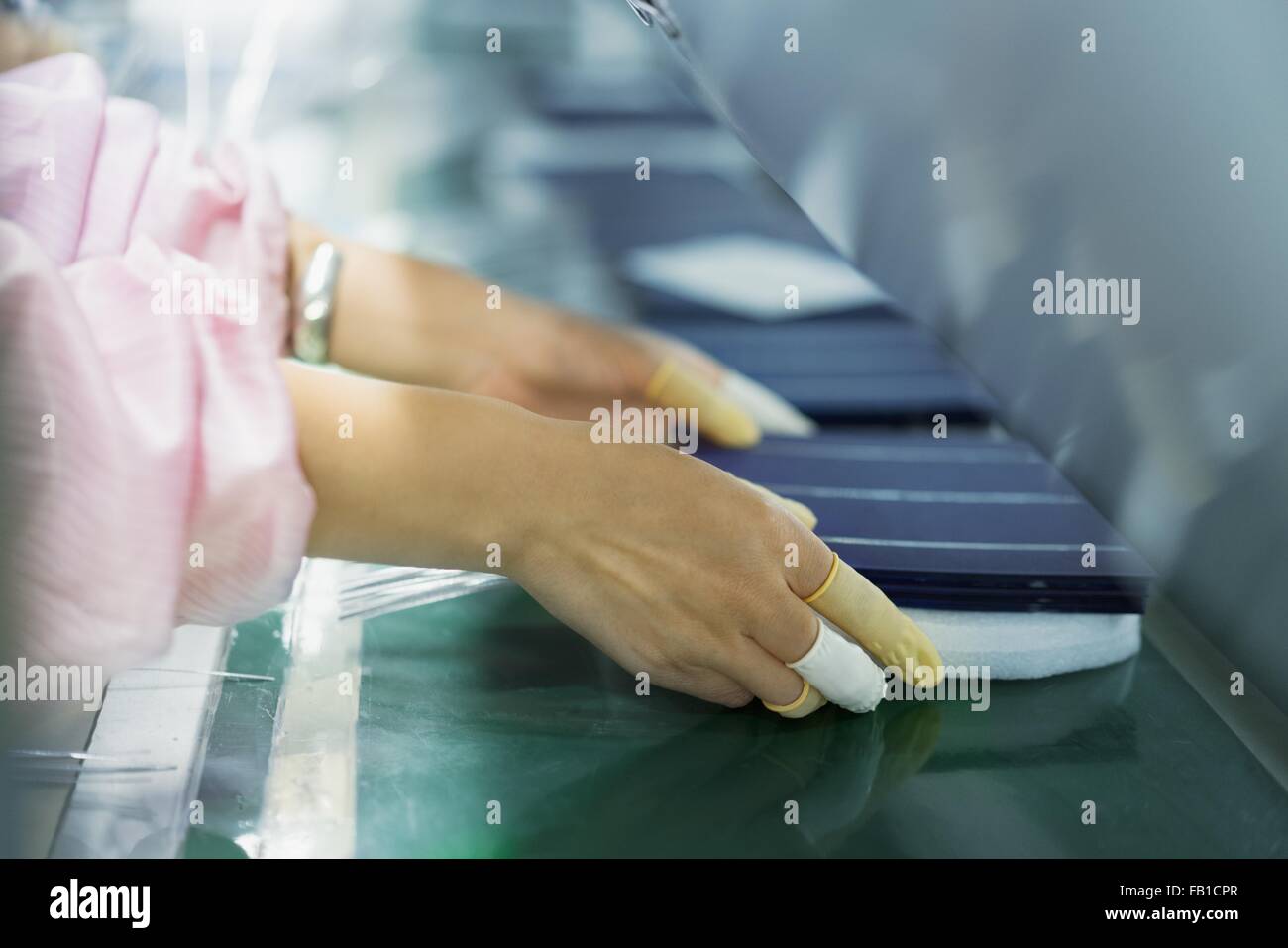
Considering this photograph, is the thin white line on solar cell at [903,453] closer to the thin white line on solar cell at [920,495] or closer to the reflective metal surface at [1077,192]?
the thin white line on solar cell at [920,495]

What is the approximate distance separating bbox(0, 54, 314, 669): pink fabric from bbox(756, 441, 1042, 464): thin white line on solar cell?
1.61ft

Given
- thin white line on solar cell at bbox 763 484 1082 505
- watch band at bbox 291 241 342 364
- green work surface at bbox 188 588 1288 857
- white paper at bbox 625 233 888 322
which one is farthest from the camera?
white paper at bbox 625 233 888 322

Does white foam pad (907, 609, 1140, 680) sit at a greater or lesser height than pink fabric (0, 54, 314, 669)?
lesser

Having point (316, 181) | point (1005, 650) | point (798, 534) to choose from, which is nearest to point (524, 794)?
point (798, 534)

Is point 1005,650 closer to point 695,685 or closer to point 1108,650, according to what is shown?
point 1108,650

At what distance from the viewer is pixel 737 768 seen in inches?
32.0

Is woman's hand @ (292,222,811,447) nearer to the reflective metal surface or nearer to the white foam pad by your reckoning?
the white foam pad

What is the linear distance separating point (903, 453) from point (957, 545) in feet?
0.58

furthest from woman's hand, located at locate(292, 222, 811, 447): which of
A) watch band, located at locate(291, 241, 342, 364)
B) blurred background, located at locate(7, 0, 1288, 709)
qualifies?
blurred background, located at locate(7, 0, 1288, 709)

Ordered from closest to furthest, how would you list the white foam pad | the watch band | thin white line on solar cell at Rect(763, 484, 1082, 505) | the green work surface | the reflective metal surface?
1. the reflective metal surface
2. the green work surface
3. the white foam pad
4. thin white line on solar cell at Rect(763, 484, 1082, 505)
5. the watch band

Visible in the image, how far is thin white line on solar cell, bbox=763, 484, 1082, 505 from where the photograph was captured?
1.03 m
